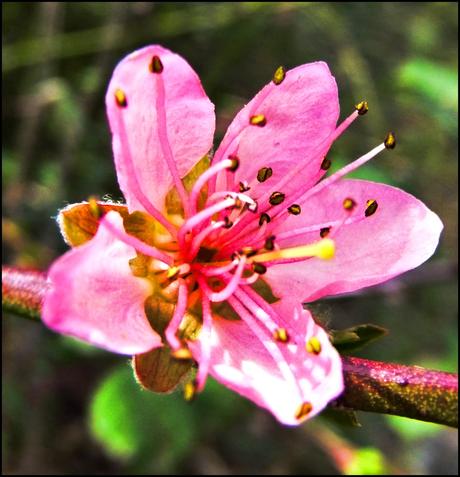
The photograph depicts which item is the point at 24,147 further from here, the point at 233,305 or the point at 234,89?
the point at 233,305

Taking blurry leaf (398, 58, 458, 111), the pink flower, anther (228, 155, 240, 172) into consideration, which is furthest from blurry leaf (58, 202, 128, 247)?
blurry leaf (398, 58, 458, 111)

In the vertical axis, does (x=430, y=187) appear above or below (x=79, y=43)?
below

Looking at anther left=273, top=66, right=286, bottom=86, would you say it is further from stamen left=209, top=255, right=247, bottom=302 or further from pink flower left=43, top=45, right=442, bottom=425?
stamen left=209, top=255, right=247, bottom=302

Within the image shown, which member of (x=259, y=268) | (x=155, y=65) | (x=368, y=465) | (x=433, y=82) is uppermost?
(x=155, y=65)

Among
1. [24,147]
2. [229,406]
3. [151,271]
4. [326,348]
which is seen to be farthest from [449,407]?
[24,147]

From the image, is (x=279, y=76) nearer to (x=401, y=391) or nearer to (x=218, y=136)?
(x=401, y=391)

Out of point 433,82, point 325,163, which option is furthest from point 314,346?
point 433,82

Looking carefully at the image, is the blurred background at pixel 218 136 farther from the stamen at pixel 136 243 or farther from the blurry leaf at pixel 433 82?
the stamen at pixel 136 243
